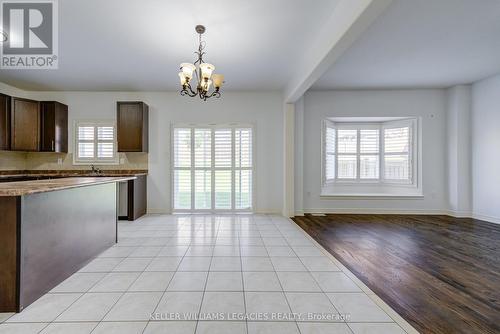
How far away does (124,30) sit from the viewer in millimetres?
2977

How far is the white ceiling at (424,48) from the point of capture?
8.73 ft

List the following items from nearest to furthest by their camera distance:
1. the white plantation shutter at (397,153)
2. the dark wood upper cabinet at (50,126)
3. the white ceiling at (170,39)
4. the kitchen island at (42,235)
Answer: the kitchen island at (42,235)
the white ceiling at (170,39)
the dark wood upper cabinet at (50,126)
the white plantation shutter at (397,153)

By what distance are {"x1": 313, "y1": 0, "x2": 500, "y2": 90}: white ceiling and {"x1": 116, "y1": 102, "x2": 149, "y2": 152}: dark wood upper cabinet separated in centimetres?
392

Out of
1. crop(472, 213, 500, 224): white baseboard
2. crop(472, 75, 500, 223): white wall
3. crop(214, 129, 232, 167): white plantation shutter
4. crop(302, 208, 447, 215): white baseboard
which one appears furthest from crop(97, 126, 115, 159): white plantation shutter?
crop(472, 213, 500, 224): white baseboard

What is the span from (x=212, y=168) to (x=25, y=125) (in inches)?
151

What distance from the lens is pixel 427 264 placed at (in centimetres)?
269

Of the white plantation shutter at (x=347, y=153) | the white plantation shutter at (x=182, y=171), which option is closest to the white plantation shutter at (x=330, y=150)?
the white plantation shutter at (x=347, y=153)

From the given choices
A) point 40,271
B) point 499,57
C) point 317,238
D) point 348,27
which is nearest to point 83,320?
point 40,271

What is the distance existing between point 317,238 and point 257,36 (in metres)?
3.02

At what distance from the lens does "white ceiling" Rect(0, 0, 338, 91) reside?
2570mm

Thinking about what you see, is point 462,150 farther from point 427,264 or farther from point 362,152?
point 427,264

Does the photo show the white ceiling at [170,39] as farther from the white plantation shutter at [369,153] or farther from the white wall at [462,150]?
the white wall at [462,150]

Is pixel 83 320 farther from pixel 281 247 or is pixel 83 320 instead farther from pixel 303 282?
pixel 281 247

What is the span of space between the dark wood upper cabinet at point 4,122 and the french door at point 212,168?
308 cm
